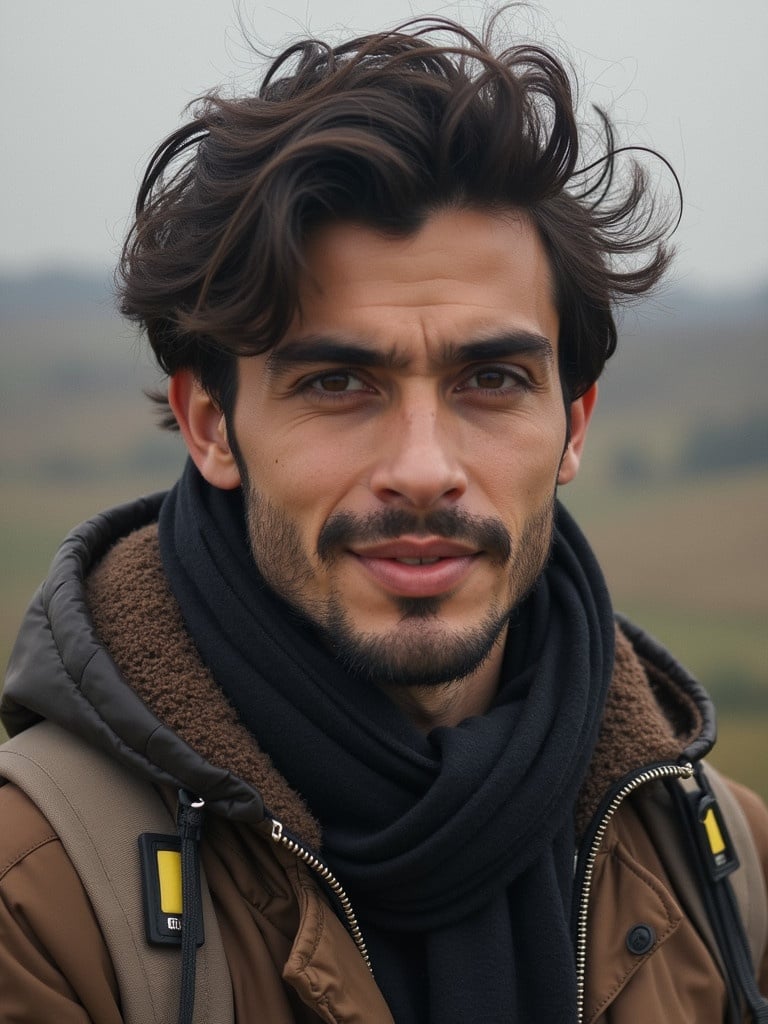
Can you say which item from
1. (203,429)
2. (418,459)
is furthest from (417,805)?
(203,429)

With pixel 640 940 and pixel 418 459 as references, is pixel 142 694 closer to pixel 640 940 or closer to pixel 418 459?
pixel 418 459

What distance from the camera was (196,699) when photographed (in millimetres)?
2102

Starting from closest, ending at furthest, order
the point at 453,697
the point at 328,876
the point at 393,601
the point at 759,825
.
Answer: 1. the point at 328,876
2. the point at 393,601
3. the point at 453,697
4. the point at 759,825

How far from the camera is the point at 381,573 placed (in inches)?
85.1

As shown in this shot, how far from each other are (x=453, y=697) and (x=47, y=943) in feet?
2.98

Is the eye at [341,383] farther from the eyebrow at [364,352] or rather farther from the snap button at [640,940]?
the snap button at [640,940]

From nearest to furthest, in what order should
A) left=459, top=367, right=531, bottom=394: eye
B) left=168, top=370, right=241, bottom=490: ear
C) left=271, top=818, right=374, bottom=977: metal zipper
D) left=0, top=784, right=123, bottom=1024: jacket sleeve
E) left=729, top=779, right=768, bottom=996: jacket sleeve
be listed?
left=0, top=784, right=123, bottom=1024: jacket sleeve → left=271, top=818, right=374, bottom=977: metal zipper → left=459, top=367, right=531, bottom=394: eye → left=168, top=370, right=241, bottom=490: ear → left=729, top=779, right=768, bottom=996: jacket sleeve

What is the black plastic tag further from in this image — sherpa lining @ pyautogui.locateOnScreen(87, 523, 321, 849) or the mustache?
the mustache

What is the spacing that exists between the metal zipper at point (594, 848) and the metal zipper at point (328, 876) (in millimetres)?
374

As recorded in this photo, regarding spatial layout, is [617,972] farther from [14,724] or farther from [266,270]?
[266,270]

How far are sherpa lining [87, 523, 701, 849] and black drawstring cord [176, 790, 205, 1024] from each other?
0.09 meters

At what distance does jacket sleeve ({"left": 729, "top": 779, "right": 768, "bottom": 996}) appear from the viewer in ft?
8.67

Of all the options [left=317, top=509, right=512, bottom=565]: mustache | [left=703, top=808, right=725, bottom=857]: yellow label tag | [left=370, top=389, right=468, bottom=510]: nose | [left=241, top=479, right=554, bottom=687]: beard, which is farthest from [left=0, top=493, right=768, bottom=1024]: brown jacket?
[left=370, top=389, right=468, bottom=510]: nose

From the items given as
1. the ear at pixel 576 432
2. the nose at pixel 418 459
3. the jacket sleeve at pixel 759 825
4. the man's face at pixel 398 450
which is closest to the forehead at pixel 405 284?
the man's face at pixel 398 450
